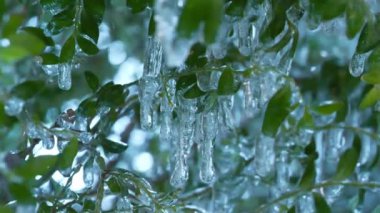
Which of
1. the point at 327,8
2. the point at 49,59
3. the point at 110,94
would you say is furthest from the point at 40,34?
the point at 327,8

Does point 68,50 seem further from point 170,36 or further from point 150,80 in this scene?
point 170,36

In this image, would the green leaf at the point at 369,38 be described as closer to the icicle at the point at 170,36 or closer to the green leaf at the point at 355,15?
the green leaf at the point at 355,15

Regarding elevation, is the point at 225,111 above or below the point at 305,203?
above

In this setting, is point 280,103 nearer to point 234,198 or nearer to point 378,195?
point 234,198

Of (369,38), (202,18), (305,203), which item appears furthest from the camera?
(305,203)

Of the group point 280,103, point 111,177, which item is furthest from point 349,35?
point 111,177

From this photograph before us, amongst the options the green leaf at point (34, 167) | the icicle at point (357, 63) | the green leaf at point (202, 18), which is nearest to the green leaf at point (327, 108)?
the icicle at point (357, 63)
